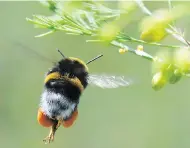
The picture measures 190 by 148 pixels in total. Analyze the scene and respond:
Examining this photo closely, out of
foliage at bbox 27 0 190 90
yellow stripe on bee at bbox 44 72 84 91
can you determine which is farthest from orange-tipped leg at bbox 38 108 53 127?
foliage at bbox 27 0 190 90

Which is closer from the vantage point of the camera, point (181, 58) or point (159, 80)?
point (181, 58)

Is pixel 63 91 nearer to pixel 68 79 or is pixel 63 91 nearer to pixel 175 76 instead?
pixel 68 79

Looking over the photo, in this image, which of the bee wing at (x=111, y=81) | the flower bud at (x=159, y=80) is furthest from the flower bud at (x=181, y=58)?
the bee wing at (x=111, y=81)

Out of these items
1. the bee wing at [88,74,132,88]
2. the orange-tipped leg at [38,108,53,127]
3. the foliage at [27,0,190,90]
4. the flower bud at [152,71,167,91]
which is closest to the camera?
the foliage at [27,0,190,90]

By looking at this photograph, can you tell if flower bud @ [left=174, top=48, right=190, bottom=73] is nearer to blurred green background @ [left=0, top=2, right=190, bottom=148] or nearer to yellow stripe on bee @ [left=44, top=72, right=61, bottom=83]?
yellow stripe on bee @ [left=44, top=72, right=61, bottom=83]

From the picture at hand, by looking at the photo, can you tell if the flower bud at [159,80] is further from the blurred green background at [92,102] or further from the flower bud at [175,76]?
the blurred green background at [92,102]

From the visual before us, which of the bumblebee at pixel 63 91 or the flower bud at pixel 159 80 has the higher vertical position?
the flower bud at pixel 159 80

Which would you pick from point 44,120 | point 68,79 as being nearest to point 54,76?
point 68,79
